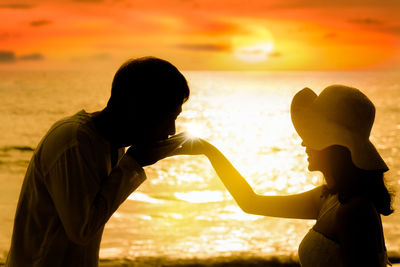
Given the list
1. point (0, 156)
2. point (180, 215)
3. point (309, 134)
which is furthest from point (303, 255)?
point (0, 156)

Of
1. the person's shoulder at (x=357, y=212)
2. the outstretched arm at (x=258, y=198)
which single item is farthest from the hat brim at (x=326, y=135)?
the outstretched arm at (x=258, y=198)

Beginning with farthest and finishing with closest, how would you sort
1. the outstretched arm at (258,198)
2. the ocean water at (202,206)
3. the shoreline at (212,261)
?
the ocean water at (202,206) < the shoreline at (212,261) < the outstretched arm at (258,198)

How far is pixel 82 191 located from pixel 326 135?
131cm

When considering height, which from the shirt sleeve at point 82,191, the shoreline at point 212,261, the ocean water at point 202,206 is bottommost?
the ocean water at point 202,206

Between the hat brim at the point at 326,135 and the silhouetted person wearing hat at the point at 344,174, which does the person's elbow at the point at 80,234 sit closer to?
the silhouetted person wearing hat at the point at 344,174

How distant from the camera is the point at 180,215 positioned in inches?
463

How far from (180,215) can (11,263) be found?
374 inches

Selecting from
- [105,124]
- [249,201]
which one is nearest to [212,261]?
[249,201]

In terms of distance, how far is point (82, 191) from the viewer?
7.02 ft

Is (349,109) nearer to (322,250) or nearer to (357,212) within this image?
(357,212)

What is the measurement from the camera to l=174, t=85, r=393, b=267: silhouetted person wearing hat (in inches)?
92.5

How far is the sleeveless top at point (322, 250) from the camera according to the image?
251 centimetres

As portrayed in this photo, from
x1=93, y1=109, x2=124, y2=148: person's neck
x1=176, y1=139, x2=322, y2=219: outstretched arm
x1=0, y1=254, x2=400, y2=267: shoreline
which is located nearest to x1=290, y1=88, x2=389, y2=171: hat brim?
x1=176, y1=139, x2=322, y2=219: outstretched arm

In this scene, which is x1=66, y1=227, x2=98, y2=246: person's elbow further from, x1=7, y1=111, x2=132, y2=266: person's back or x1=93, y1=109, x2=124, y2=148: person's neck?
x1=93, y1=109, x2=124, y2=148: person's neck
